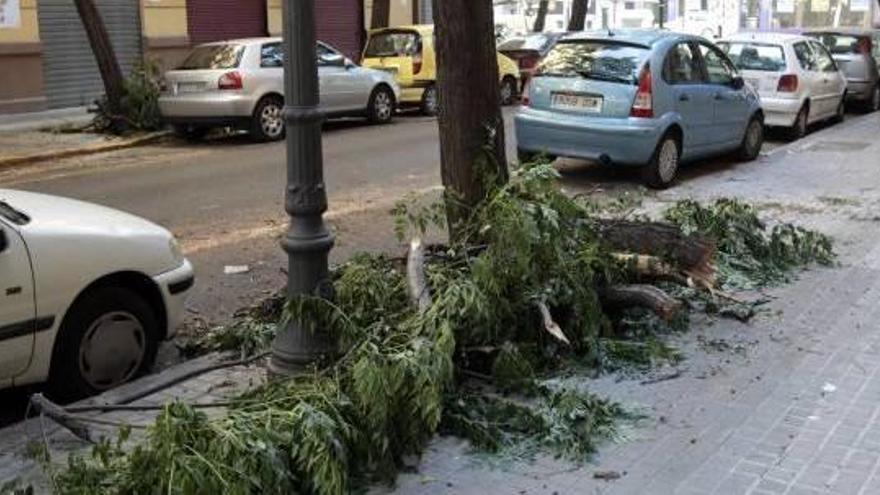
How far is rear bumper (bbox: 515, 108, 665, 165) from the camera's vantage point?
35.4ft

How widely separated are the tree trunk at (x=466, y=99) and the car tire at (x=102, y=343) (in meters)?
1.70

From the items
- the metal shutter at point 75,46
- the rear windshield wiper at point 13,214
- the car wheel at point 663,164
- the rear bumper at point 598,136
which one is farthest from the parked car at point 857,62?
the rear windshield wiper at point 13,214

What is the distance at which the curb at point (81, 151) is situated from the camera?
13.7 meters

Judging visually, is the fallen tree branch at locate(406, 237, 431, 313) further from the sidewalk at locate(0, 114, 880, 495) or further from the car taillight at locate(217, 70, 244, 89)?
the car taillight at locate(217, 70, 244, 89)

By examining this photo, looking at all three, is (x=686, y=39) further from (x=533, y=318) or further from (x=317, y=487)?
(x=317, y=487)

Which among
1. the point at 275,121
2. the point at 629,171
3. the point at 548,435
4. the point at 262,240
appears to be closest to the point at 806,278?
the point at 548,435

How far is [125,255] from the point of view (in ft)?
17.0

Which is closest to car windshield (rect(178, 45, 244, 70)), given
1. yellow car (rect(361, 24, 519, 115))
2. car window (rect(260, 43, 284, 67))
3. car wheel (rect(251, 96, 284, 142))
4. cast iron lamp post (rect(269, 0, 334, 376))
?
car window (rect(260, 43, 284, 67))

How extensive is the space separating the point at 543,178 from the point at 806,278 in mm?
2639

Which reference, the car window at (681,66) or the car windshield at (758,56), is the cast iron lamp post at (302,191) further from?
the car windshield at (758,56)

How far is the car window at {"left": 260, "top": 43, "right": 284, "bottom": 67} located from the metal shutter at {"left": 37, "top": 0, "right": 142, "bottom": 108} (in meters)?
3.47

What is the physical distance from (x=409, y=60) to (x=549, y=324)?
14.1 meters

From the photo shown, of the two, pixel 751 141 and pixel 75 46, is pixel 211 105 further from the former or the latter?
pixel 751 141

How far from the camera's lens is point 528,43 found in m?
24.5
